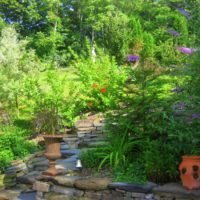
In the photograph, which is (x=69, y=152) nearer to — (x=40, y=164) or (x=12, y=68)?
(x=40, y=164)

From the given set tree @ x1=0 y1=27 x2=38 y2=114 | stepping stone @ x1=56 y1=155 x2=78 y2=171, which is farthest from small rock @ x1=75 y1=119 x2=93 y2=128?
tree @ x1=0 y1=27 x2=38 y2=114

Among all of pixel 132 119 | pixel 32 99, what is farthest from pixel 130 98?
pixel 32 99

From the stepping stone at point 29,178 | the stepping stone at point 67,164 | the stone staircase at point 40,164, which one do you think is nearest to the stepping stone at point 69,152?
the stone staircase at point 40,164

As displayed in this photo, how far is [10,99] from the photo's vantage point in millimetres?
8875

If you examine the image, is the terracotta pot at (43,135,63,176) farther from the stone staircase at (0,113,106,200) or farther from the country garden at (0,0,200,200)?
the stone staircase at (0,113,106,200)

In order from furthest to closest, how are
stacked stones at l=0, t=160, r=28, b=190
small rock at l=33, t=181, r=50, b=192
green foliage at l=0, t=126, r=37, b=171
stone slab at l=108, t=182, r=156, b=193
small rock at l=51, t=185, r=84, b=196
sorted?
green foliage at l=0, t=126, r=37, b=171
stacked stones at l=0, t=160, r=28, b=190
small rock at l=33, t=181, r=50, b=192
small rock at l=51, t=185, r=84, b=196
stone slab at l=108, t=182, r=156, b=193

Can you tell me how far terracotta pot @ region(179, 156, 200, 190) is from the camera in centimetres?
400

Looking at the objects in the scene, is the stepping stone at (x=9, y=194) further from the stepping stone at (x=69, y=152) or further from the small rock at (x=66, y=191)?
the stepping stone at (x=69, y=152)

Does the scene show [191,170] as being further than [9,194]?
No

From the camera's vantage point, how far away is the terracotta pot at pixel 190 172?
157 inches

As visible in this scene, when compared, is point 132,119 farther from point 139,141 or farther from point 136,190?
point 136,190

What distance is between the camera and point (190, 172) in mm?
3996

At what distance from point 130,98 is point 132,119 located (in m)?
0.31

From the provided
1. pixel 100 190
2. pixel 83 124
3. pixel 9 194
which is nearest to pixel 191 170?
pixel 100 190
